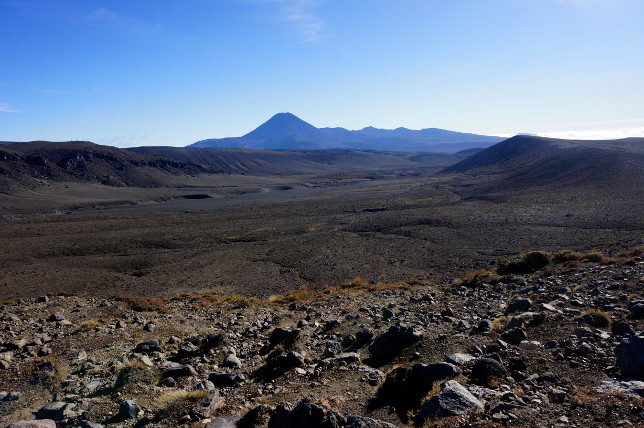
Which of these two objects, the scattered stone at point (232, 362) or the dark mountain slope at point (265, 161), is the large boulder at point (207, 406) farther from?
the dark mountain slope at point (265, 161)

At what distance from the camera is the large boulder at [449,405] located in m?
4.93

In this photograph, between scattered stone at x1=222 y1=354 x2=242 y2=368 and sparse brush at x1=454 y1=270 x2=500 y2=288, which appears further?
sparse brush at x1=454 y1=270 x2=500 y2=288

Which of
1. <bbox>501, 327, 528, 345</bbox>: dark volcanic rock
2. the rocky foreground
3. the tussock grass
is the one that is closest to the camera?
the rocky foreground

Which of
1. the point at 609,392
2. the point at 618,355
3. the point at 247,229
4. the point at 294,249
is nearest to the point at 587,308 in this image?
the point at 618,355

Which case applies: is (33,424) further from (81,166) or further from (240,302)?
(81,166)

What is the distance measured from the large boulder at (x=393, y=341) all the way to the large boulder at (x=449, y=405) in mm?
2930

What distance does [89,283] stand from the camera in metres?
25.2

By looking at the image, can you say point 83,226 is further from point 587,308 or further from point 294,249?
point 587,308

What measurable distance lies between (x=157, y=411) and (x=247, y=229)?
126 ft

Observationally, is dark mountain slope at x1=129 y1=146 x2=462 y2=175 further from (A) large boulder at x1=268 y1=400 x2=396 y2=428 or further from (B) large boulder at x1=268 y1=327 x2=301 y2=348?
(A) large boulder at x1=268 y1=400 x2=396 y2=428

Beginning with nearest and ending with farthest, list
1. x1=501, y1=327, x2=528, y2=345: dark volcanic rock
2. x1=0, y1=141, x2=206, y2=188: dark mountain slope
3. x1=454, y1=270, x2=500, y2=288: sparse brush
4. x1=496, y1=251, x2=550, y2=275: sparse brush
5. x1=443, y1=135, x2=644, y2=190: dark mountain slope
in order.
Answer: x1=501, y1=327, x2=528, y2=345: dark volcanic rock
x1=454, y1=270, x2=500, y2=288: sparse brush
x1=496, y1=251, x2=550, y2=275: sparse brush
x1=443, y1=135, x2=644, y2=190: dark mountain slope
x1=0, y1=141, x2=206, y2=188: dark mountain slope

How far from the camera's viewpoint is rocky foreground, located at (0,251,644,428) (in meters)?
5.15

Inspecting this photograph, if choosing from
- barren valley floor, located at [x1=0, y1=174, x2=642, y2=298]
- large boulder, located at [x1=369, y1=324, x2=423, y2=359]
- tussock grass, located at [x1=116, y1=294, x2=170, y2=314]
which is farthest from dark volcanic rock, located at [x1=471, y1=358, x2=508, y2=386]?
barren valley floor, located at [x1=0, y1=174, x2=642, y2=298]

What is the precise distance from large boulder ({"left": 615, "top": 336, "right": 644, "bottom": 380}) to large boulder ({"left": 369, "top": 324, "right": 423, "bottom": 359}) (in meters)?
3.51
